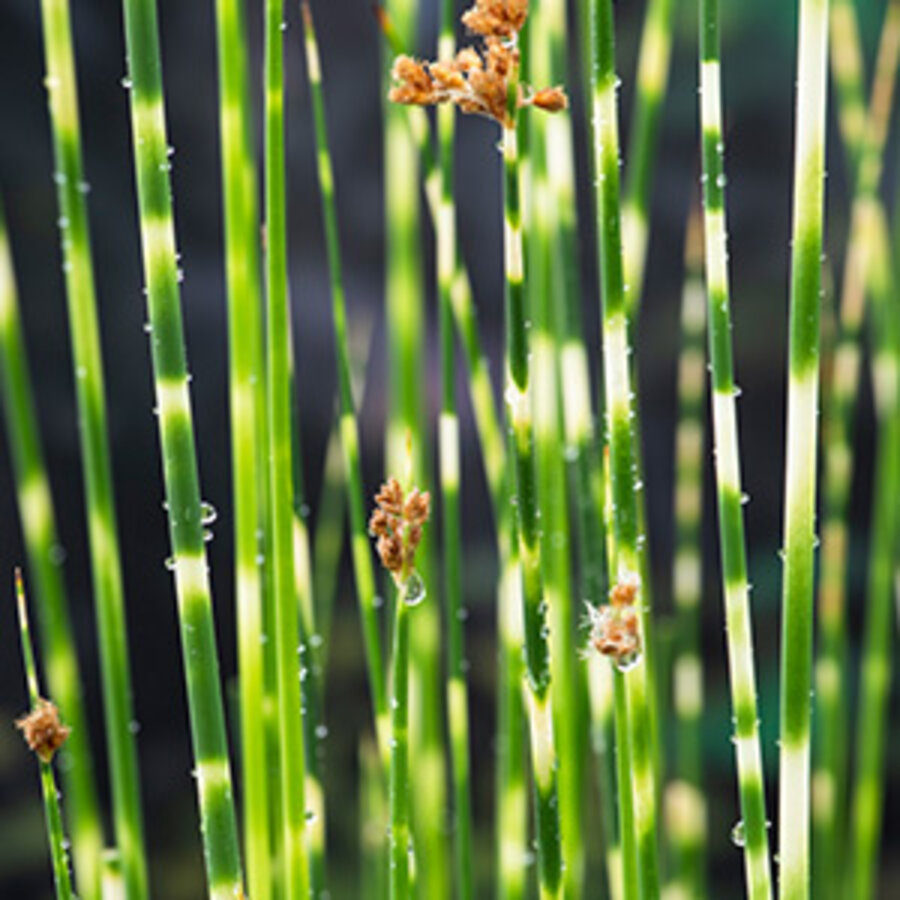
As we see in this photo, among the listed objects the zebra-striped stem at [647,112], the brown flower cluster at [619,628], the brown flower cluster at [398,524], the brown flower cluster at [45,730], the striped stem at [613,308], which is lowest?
the brown flower cluster at [45,730]

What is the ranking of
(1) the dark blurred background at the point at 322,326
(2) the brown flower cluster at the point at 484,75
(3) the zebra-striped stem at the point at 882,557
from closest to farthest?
(2) the brown flower cluster at the point at 484,75
(3) the zebra-striped stem at the point at 882,557
(1) the dark blurred background at the point at 322,326

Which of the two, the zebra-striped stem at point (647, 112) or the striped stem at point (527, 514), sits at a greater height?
the zebra-striped stem at point (647, 112)

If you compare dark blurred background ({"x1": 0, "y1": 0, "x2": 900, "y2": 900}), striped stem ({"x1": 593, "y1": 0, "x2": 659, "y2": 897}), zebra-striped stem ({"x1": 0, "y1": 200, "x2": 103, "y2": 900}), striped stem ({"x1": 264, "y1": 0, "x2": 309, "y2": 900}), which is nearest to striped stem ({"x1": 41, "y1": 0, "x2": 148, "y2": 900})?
zebra-striped stem ({"x1": 0, "y1": 200, "x2": 103, "y2": 900})

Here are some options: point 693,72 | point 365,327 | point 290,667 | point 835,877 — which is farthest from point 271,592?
point 693,72

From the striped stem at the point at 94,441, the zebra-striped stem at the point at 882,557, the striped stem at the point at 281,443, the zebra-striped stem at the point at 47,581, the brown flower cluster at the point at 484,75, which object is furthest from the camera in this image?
the zebra-striped stem at the point at 882,557

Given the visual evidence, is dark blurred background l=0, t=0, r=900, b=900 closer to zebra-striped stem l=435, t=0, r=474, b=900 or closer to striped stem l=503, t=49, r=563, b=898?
zebra-striped stem l=435, t=0, r=474, b=900

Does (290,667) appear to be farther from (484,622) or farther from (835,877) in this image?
(484,622)

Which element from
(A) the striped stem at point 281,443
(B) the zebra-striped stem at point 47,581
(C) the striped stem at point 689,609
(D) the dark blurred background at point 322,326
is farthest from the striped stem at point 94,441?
(D) the dark blurred background at point 322,326

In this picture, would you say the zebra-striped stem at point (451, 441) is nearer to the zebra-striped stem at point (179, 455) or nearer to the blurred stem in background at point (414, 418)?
the blurred stem in background at point (414, 418)
